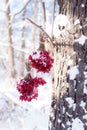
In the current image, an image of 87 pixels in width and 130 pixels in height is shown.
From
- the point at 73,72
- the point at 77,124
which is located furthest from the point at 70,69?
the point at 77,124

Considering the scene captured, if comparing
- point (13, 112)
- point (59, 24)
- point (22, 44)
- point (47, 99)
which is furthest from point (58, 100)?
point (22, 44)

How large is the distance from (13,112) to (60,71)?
5420 millimetres

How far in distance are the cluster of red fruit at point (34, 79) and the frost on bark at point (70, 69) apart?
0.16 meters

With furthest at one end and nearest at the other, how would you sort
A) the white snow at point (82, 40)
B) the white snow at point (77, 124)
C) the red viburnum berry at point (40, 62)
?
the white snow at point (77, 124), the white snow at point (82, 40), the red viburnum berry at point (40, 62)

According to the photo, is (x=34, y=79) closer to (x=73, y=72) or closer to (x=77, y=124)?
(x=73, y=72)

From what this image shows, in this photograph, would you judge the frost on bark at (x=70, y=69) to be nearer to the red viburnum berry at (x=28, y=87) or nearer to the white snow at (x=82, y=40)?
the white snow at (x=82, y=40)

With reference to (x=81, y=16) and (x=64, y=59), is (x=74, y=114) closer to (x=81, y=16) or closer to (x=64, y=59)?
(x=64, y=59)

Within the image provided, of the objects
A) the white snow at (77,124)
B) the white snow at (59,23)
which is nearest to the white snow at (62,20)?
the white snow at (59,23)

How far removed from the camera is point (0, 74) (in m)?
9.78

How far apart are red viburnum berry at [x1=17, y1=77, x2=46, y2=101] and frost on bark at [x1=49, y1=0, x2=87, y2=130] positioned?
0.17 m

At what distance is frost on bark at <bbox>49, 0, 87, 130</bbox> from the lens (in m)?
1.73

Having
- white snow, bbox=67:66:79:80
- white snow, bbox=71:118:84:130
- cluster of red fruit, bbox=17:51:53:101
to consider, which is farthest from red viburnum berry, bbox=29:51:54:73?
white snow, bbox=71:118:84:130

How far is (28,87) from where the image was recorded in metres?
1.66

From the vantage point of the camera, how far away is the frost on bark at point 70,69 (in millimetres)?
1734
